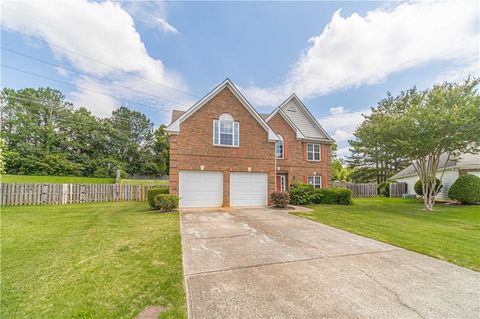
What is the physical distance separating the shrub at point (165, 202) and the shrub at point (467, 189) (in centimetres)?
2068

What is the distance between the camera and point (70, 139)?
34406 mm

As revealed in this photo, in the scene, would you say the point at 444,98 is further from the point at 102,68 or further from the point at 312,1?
the point at 102,68

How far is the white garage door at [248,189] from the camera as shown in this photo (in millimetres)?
13116

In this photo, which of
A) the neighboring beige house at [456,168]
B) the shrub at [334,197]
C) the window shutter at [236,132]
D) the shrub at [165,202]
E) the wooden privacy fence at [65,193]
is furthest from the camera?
the neighboring beige house at [456,168]

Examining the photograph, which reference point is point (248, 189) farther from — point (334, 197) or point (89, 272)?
point (89, 272)

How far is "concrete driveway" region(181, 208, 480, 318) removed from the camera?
111 inches

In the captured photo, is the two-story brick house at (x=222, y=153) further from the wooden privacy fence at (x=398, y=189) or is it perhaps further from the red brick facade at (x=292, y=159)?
the wooden privacy fence at (x=398, y=189)

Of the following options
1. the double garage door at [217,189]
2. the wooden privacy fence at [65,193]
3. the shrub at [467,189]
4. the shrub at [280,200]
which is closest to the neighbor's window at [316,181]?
the shrub at [280,200]

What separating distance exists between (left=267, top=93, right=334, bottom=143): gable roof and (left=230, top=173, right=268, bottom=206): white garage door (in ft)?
25.3

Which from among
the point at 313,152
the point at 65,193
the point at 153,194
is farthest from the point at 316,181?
the point at 65,193

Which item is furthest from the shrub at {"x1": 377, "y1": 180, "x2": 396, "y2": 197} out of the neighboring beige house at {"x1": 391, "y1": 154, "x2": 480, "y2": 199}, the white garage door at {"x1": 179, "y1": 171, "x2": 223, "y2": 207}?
the white garage door at {"x1": 179, "y1": 171, "x2": 223, "y2": 207}

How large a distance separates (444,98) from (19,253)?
19.4 meters

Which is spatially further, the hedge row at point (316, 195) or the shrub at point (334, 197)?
the shrub at point (334, 197)

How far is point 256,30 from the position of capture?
14430mm
